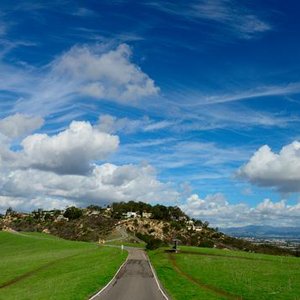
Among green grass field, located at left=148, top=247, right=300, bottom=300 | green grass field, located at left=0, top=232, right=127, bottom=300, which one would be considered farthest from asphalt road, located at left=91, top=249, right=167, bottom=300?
green grass field, located at left=148, top=247, right=300, bottom=300

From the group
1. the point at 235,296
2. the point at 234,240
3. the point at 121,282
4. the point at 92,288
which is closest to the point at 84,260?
the point at 121,282

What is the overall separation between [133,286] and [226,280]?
9657 mm

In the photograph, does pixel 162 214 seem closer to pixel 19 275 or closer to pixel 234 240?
pixel 234 240

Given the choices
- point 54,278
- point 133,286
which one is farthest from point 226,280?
point 54,278

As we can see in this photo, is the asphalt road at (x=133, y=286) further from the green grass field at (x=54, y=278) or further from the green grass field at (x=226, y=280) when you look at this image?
the green grass field at (x=226, y=280)

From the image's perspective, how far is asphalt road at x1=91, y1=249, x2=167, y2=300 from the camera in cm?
3492

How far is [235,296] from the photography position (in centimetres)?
3747

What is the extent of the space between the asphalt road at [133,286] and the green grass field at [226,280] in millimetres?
1312

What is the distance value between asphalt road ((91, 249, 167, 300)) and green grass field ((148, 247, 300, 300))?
1312 millimetres

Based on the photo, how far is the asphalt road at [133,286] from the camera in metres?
34.9

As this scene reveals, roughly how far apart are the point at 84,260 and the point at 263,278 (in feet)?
99.0

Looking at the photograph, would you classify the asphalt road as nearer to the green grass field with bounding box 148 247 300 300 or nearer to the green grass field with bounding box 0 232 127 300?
the green grass field with bounding box 0 232 127 300

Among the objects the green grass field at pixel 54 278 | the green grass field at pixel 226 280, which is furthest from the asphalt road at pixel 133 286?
the green grass field at pixel 226 280

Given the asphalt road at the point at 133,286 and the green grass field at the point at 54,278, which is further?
the green grass field at the point at 54,278
